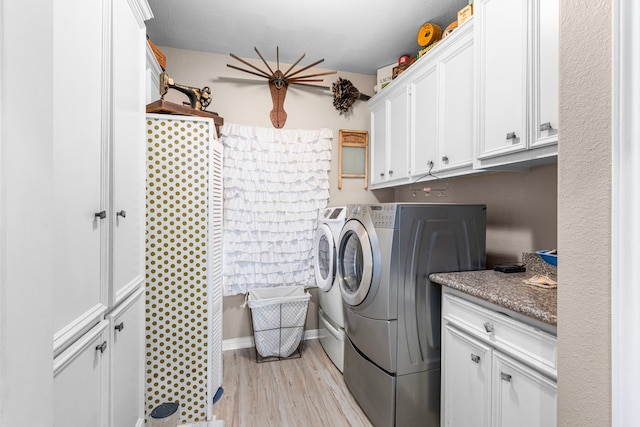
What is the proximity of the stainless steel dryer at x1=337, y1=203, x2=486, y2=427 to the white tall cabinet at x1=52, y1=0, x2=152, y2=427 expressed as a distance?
4.03 feet

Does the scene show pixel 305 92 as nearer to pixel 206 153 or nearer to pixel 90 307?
pixel 206 153

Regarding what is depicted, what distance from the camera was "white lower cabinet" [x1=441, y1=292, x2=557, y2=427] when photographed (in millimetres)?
1005

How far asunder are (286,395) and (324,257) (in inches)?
43.1

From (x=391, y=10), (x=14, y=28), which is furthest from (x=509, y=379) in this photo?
(x=391, y=10)

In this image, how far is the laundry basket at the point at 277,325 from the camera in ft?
8.12

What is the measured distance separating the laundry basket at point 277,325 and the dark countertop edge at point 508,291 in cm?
136

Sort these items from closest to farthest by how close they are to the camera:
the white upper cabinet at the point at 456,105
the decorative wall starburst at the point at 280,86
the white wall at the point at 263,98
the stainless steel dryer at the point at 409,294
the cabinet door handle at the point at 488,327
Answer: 1. the cabinet door handle at the point at 488,327
2. the stainless steel dryer at the point at 409,294
3. the white upper cabinet at the point at 456,105
4. the white wall at the point at 263,98
5. the decorative wall starburst at the point at 280,86

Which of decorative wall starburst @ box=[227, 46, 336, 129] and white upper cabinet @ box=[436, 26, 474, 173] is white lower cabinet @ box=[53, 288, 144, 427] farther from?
decorative wall starburst @ box=[227, 46, 336, 129]

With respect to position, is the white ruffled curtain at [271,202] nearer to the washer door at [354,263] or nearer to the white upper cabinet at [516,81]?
the washer door at [354,263]

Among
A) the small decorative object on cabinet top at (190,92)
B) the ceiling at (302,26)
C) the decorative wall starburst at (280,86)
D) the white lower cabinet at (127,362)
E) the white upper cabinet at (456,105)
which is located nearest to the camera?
the white lower cabinet at (127,362)

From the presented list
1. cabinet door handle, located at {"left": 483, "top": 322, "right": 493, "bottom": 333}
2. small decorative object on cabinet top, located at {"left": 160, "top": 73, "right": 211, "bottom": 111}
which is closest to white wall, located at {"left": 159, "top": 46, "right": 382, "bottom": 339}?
small decorative object on cabinet top, located at {"left": 160, "top": 73, "right": 211, "bottom": 111}
